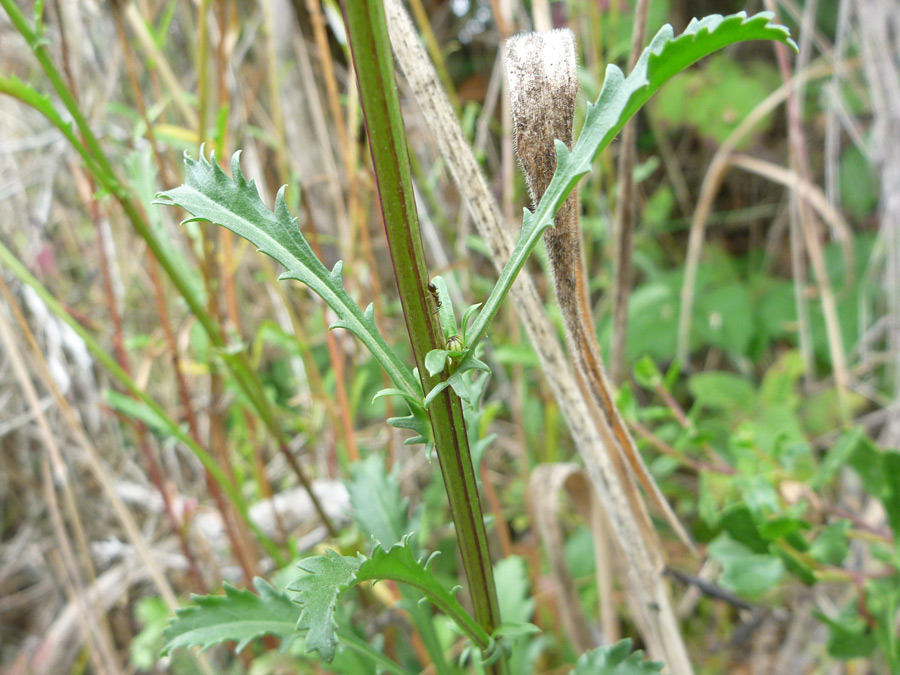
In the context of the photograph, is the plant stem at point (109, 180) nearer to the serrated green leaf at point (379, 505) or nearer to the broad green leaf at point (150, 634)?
the serrated green leaf at point (379, 505)

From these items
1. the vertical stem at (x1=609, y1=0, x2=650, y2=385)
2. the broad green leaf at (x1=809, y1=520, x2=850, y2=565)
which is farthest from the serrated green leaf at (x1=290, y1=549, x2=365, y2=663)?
the broad green leaf at (x1=809, y1=520, x2=850, y2=565)

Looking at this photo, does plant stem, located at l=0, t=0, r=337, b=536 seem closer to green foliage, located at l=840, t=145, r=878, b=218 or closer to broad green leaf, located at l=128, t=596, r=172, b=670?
broad green leaf, located at l=128, t=596, r=172, b=670

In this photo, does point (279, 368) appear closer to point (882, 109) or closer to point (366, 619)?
point (366, 619)

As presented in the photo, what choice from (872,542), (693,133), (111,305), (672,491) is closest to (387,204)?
(111,305)

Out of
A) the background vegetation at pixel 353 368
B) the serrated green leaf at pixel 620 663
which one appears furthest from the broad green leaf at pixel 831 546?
the serrated green leaf at pixel 620 663

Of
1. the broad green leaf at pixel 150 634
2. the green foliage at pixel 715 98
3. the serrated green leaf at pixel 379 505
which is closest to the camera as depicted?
the serrated green leaf at pixel 379 505

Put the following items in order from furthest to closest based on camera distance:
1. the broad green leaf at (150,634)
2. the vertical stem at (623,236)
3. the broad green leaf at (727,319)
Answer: the broad green leaf at (727,319) < the broad green leaf at (150,634) < the vertical stem at (623,236)
